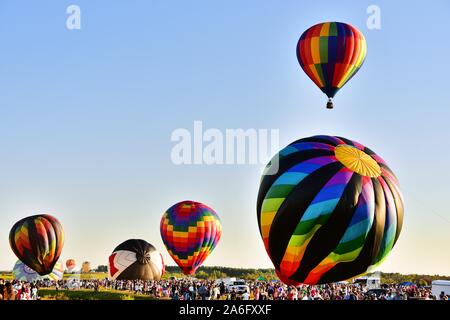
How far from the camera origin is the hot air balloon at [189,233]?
1324 inches

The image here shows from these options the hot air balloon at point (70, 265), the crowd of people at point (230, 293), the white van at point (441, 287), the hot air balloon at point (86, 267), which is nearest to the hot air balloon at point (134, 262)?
the crowd of people at point (230, 293)

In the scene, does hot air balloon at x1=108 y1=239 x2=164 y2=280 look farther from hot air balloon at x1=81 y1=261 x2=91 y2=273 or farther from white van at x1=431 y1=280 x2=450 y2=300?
hot air balloon at x1=81 y1=261 x2=91 y2=273

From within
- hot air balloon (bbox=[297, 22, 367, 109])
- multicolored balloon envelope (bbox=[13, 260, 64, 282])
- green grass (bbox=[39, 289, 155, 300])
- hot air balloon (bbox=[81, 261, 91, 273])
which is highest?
hot air balloon (bbox=[297, 22, 367, 109])

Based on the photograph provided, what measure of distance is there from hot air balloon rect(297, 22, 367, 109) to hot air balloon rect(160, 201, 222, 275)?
11703 mm

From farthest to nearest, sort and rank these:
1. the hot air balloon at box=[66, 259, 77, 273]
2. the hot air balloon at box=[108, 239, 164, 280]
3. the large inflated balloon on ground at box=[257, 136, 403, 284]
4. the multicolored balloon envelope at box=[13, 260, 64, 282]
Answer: the hot air balloon at box=[66, 259, 77, 273] → the multicolored balloon envelope at box=[13, 260, 64, 282] → the hot air balloon at box=[108, 239, 164, 280] → the large inflated balloon on ground at box=[257, 136, 403, 284]

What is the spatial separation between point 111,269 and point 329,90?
644 inches

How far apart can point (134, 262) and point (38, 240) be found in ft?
16.3

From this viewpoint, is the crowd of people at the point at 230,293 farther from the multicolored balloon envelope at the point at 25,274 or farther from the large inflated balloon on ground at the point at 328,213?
the multicolored balloon envelope at the point at 25,274

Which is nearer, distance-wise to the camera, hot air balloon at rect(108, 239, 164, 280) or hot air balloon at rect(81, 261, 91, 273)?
hot air balloon at rect(108, 239, 164, 280)

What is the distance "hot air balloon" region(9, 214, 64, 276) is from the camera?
3519 cm

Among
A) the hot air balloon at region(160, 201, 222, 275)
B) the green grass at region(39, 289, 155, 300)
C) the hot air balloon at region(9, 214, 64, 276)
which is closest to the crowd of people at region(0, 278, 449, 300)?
the green grass at region(39, 289, 155, 300)

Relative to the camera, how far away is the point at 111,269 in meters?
35.3

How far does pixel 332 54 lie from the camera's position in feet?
78.5
